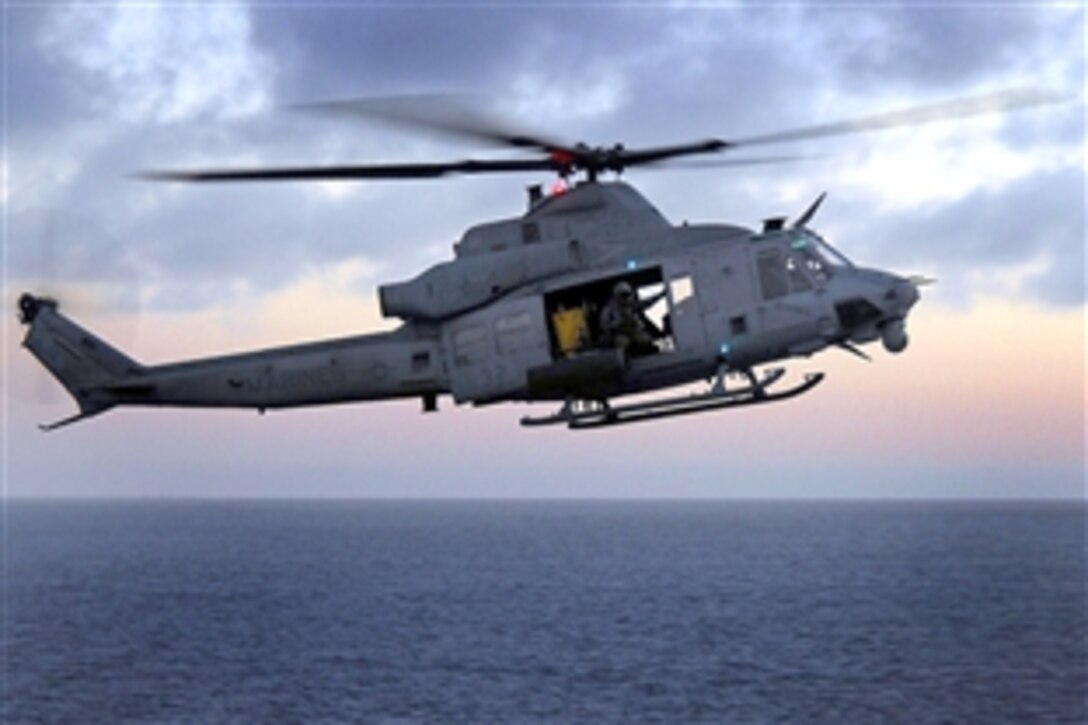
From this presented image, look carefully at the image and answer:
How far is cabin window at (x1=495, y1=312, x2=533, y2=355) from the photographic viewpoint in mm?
21625

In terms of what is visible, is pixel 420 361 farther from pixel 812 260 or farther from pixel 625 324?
pixel 812 260

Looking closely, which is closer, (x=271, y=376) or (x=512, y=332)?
(x=512, y=332)

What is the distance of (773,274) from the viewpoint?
70.5 feet

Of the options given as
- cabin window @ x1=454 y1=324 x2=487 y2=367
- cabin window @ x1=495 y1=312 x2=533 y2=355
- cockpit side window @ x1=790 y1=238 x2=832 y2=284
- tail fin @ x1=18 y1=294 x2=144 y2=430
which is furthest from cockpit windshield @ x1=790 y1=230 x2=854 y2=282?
tail fin @ x1=18 y1=294 x2=144 y2=430

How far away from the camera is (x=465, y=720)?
83.1 metres

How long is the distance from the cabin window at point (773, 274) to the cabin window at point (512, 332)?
409 centimetres

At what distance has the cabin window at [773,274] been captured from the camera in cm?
2141

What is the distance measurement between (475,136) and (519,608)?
399 feet

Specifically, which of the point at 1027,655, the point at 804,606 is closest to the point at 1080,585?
the point at 804,606

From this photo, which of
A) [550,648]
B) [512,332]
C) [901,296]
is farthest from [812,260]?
[550,648]

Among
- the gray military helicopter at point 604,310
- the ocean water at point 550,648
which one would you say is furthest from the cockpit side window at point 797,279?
the ocean water at point 550,648

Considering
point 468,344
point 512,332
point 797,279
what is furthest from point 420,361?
point 797,279

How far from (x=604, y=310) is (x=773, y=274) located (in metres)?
2.99

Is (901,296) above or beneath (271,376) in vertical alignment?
above
